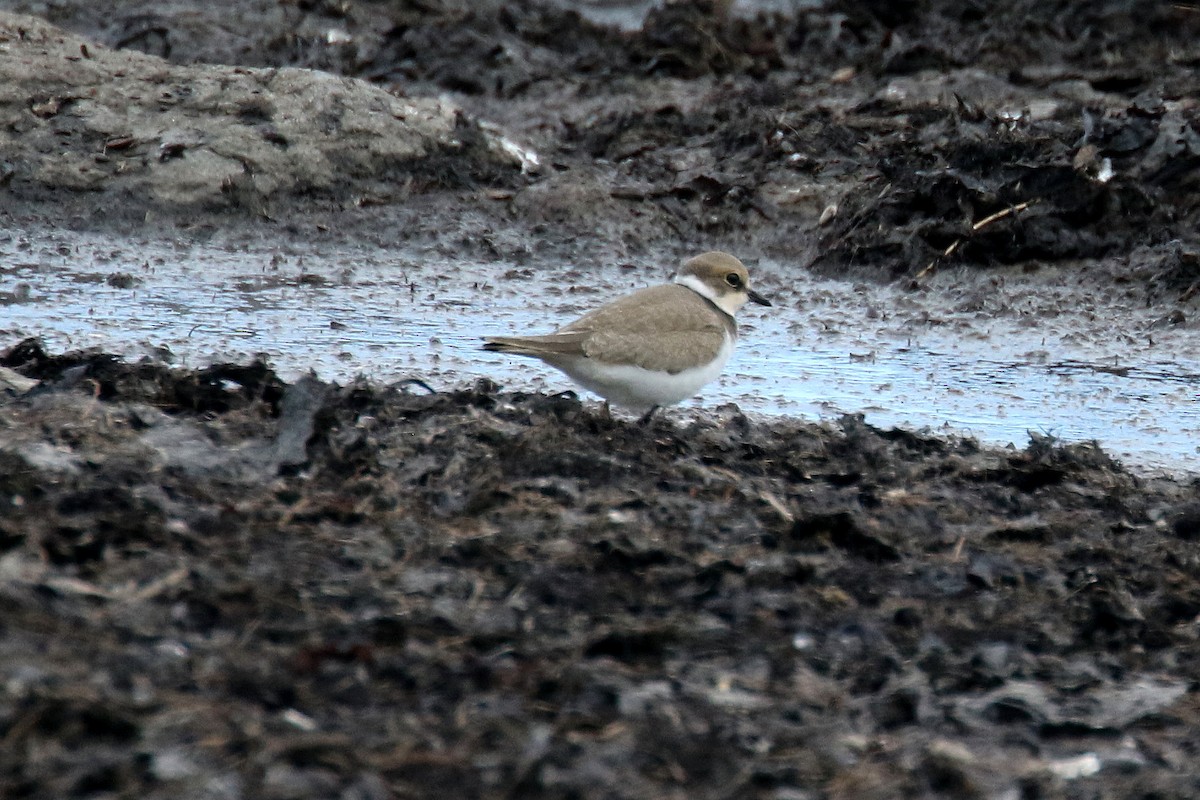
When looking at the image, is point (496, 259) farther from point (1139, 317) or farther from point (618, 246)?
point (1139, 317)

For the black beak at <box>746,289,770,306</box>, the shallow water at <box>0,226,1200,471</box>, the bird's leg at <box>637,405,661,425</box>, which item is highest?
the black beak at <box>746,289,770,306</box>

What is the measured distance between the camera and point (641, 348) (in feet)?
20.1

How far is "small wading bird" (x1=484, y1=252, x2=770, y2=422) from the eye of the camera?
241 inches

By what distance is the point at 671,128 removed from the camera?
39.0 ft

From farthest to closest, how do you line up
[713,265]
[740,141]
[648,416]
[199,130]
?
[740,141]
[199,130]
[713,265]
[648,416]

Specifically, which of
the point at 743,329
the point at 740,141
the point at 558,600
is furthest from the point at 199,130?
the point at 558,600

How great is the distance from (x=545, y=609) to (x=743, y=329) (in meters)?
4.72

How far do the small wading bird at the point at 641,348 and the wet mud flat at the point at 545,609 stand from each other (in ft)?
0.72

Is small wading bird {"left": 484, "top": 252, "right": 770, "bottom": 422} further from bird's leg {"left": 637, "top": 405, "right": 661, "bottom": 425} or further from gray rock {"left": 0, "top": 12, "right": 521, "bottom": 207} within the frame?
gray rock {"left": 0, "top": 12, "right": 521, "bottom": 207}

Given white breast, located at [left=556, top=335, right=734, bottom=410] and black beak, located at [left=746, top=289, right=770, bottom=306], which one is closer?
white breast, located at [left=556, top=335, right=734, bottom=410]

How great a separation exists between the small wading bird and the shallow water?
908 millimetres

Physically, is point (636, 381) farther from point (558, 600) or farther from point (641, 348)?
point (558, 600)

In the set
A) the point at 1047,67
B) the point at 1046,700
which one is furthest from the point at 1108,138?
the point at 1046,700

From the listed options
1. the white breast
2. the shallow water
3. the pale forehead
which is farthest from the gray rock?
the white breast
